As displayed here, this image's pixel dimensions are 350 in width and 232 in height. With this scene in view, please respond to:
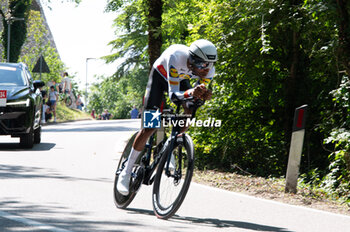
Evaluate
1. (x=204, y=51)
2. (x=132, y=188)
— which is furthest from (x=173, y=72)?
(x=132, y=188)

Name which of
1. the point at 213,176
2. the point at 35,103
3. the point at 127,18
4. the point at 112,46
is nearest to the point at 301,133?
the point at 213,176

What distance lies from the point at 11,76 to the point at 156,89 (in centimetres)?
861

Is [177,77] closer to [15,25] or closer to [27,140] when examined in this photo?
[27,140]

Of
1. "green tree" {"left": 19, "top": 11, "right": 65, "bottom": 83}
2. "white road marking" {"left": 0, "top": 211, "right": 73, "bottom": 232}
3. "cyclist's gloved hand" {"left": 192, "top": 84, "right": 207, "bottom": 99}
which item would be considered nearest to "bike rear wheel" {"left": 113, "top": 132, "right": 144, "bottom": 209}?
"white road marking" {"left": 0, "top": 211, "right": 73, "bottom": 232}

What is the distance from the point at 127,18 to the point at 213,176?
11.3 metres

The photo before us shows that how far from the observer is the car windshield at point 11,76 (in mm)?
13727

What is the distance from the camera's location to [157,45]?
15000 millimetres

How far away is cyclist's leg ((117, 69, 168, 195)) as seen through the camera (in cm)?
618

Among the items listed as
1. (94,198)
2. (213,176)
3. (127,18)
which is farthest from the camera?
(127,18)

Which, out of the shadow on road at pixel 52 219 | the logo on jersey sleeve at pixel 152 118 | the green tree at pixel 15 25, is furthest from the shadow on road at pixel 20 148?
the green tree at pixel 15 25

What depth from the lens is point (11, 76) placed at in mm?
13969

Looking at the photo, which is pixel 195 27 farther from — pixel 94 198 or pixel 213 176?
pixel 94 198

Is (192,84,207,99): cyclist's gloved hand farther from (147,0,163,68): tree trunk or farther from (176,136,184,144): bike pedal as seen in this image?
(147,0,163,68): tree trunk

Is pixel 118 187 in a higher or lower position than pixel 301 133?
lower
